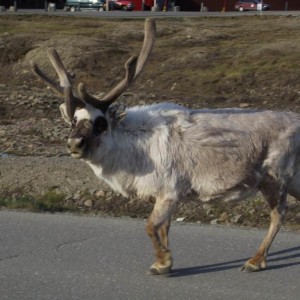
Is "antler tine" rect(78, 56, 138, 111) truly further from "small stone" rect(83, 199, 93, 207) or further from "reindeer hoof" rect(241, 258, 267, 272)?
"small stone" rect(83, 199, 93, 207)

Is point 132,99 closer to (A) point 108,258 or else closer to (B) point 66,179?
(B) point 66,179

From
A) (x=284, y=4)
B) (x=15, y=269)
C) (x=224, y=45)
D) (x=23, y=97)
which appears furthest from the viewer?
(x=284, y=4)

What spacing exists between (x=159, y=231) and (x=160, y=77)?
14.2m

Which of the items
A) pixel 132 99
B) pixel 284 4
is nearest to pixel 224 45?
pixel 132 99

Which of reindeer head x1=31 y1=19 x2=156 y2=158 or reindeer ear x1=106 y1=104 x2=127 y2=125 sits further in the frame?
reindeer ear x1=106 y1=104 x2=127 y2=125

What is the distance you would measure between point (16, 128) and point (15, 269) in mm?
7613

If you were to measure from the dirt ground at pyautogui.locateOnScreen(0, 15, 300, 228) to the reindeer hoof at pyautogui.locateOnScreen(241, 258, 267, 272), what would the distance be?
175 centimetres

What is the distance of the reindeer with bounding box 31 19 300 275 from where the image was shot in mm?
7184

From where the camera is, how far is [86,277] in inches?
286

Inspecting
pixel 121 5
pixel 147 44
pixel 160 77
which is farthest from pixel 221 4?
pixel 147 44

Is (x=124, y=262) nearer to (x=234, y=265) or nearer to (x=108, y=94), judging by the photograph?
(x=234, y=265)

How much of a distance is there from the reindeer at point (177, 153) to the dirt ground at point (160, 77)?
1.87m

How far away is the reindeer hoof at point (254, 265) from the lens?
7.40 m

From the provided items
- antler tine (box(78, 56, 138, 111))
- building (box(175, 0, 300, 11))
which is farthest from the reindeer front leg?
building (box(175, 0, 300, 11))
